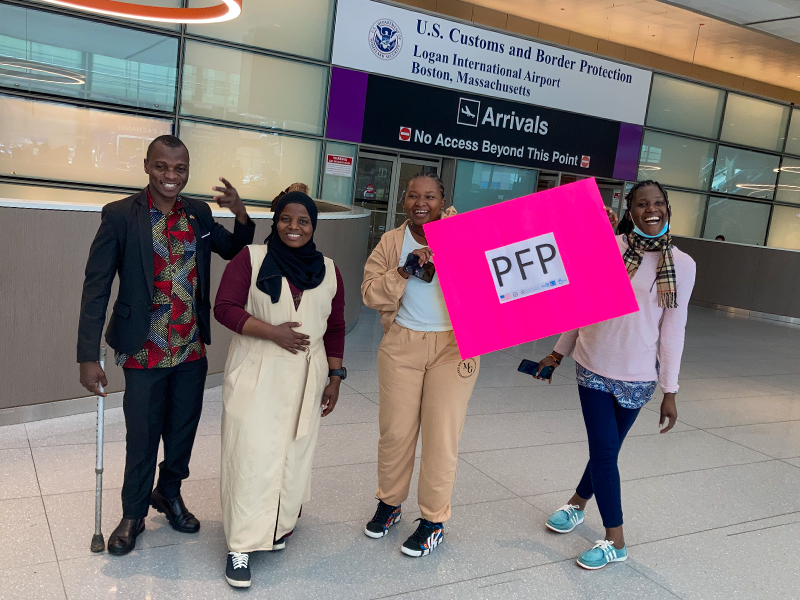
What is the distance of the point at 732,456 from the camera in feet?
15.8

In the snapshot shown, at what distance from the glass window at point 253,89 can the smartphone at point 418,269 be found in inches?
322

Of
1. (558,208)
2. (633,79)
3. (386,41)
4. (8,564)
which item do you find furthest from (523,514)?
(633,79)

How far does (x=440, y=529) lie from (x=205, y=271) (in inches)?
59.5

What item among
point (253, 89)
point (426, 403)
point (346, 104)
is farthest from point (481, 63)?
point (426, 403)

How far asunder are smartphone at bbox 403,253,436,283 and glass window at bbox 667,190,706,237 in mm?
14355

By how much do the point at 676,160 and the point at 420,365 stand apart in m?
14.4

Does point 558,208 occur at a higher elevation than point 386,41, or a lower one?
lower

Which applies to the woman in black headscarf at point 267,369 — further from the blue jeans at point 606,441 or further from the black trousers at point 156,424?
the blue jeans at point 606,441

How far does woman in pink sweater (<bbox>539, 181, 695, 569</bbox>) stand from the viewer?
2898mm

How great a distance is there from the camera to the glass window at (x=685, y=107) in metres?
14.8

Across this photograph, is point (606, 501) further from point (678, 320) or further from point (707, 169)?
point (707, 169)

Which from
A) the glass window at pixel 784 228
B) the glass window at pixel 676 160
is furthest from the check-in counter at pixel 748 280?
the glass window at pixel 784 228

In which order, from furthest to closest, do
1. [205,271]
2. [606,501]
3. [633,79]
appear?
[633,79] < [606,501] < [205,271]

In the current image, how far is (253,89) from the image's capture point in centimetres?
1046
